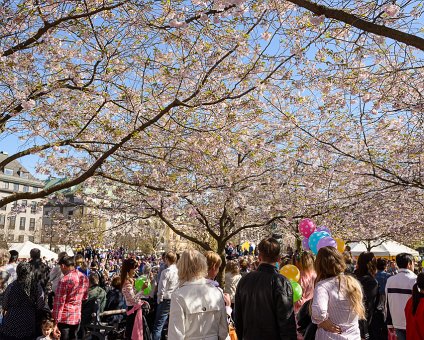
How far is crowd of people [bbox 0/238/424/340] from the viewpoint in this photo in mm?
3844

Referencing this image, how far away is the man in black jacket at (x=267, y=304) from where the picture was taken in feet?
12.8

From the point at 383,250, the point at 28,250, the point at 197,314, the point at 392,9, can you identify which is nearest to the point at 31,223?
the point at 28,250

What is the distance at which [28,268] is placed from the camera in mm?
6156

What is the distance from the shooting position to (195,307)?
12.2 feet

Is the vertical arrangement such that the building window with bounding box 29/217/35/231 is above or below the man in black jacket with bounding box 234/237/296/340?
above

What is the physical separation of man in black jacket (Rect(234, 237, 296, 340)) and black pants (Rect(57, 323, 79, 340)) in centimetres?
388

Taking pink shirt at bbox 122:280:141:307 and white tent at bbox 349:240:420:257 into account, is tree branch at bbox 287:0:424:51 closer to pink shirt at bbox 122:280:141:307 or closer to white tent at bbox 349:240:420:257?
pink shirt at bbox 122:280:141:307

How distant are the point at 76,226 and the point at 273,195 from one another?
23.0 ft

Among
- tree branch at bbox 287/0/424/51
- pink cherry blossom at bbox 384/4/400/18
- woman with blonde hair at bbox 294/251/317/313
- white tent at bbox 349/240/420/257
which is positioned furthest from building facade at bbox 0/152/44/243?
pink cherry blossom at bbox 384/4/400/18

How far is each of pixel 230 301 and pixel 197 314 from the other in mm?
2491

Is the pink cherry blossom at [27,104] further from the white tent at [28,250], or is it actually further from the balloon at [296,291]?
the white tent at [28,250]

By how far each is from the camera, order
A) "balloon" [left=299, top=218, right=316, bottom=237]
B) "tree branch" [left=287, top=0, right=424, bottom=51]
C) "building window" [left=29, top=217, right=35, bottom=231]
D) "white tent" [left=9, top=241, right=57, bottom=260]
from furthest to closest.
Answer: "building window" [left=29, top=217, right=35, bottom=231]
"white tent" [left=9, top=241, right=57, bottom=260]
"balloon" [left=299, top=218, right=316, bottom=237]
"tree branch" [left=287, top=0, right=424, bottom=51]

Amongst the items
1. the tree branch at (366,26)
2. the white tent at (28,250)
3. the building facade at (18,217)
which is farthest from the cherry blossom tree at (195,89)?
the building facade at (18,217)

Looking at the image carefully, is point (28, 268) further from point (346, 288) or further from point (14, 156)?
point (346, 288)
